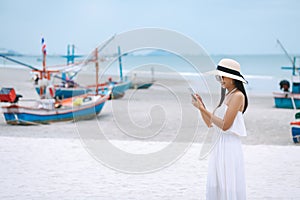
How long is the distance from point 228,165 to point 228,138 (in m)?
0.17

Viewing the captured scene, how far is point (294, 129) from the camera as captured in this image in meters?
8.48

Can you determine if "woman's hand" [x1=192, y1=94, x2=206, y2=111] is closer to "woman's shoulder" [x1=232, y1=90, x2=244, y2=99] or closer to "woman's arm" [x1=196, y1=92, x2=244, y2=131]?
"woman's arm" [x1=196, y1=92, x2=244, y2=131]

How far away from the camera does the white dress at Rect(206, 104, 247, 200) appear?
311 centimetres

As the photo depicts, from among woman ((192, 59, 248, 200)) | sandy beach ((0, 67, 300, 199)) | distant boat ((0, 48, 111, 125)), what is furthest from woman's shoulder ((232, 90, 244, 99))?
distant boat ((0, 48, 111, 125))

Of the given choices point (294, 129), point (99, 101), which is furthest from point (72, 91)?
point (294, 129)

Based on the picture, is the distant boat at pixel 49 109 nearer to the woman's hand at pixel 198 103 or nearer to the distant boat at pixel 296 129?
the distant boat at pixel 296 129

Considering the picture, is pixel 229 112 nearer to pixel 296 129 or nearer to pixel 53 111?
pixel 296 129

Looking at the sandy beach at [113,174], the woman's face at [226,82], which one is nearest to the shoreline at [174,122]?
the sandy beach at [113,174]

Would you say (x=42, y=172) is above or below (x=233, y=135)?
below

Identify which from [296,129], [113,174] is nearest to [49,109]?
[296,129]

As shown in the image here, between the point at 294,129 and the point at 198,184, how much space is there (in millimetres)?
4368

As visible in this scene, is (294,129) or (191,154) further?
(294,129)

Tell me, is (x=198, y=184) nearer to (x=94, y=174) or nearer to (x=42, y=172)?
(x=94, y=174)

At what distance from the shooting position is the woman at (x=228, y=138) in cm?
306
